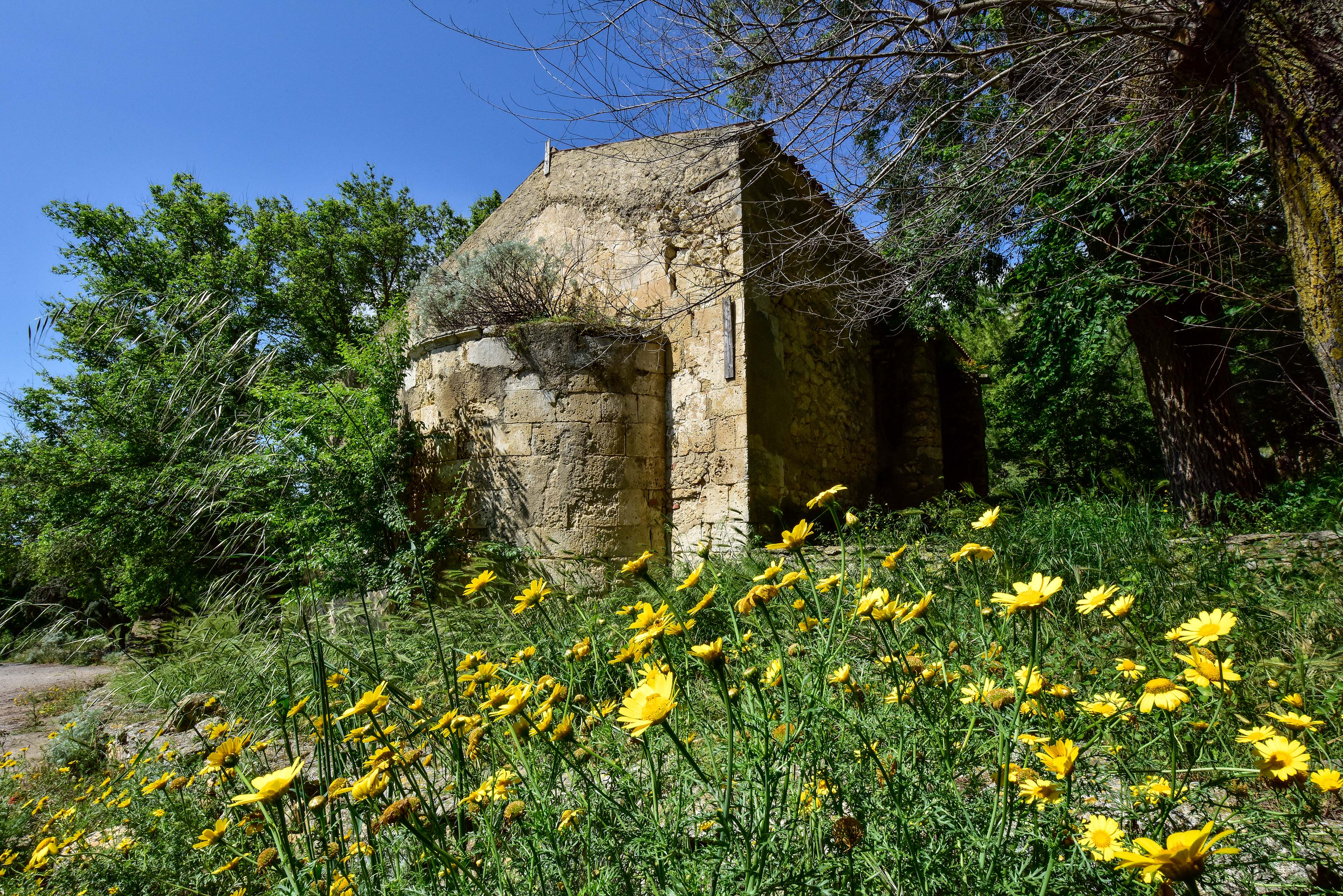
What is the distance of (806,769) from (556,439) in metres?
4.62

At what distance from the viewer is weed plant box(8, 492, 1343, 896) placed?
928 mm

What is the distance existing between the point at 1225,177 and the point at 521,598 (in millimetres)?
5467

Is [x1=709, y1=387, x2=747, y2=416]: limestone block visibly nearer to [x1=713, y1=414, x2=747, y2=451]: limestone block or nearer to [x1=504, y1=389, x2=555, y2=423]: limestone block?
[x1=713, y1=414, x2=747, y2=451]: limestone block

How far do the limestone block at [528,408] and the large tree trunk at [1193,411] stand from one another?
195 inches

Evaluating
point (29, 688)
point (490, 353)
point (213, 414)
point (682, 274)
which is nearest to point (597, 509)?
point (490, 353)

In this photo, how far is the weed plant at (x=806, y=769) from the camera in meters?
0.93

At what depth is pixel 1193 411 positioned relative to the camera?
543 cm

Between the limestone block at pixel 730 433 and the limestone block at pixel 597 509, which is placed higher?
the limestone block at pixel 730 433

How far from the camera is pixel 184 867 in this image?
1.67 m

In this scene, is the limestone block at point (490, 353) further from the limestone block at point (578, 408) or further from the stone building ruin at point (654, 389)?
the limestone block at point (578, 408)

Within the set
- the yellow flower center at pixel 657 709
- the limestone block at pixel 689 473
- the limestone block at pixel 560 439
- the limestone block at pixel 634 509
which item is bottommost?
the yellow flower center at pixel 657 709

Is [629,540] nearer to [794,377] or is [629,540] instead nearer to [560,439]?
[560,439]

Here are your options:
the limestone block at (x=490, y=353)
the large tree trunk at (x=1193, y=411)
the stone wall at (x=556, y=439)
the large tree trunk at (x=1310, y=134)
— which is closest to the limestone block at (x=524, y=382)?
the stone wall at (x=556, y=439)

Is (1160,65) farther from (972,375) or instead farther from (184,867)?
(972,375)
